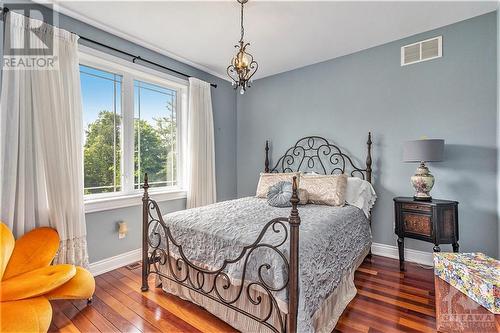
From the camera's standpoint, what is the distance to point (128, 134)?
9.95ft

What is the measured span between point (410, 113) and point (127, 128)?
11.0ft

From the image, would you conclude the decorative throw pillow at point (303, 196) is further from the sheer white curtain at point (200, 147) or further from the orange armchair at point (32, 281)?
the orange armchair at point (32, 281)

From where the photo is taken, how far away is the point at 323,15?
2492 mm

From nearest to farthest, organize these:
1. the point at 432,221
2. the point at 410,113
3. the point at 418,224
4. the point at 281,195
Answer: the point at 432,221 < the point at 418,224 < the point at 281,195 < the point at 410,113

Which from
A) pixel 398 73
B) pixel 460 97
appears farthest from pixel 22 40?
pixel 460 97

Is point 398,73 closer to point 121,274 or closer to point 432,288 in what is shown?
point 432,288

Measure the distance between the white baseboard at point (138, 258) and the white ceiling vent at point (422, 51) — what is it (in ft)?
7.24

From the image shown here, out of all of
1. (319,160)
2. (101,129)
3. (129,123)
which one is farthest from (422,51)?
(101,129)

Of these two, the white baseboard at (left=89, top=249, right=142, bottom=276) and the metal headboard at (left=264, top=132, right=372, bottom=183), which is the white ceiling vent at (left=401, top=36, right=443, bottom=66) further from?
the white baseboard at (left=89, top=249, right=142, bottom=276)

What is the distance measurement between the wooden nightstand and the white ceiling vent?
1.62 metres

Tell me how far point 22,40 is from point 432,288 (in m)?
4.24

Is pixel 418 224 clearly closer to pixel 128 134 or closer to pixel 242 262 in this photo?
pixel 242 262

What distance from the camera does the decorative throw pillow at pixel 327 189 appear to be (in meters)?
2.77

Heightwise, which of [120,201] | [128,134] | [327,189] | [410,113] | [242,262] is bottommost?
[242,262]
